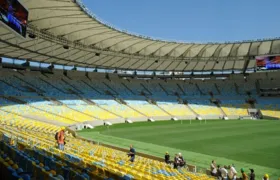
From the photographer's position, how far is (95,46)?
3966 centimetres

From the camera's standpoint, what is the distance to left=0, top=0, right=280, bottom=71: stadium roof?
93.5 feet

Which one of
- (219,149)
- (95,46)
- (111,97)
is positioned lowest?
(219,149)

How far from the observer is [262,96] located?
5947cm

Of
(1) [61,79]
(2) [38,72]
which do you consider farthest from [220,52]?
(2) [38,72]

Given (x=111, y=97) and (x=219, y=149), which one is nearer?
(x=219, y=149)

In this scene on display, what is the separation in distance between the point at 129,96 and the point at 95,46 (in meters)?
18.1

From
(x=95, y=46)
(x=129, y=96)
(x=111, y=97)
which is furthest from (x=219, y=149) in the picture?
(x=129, y=96)

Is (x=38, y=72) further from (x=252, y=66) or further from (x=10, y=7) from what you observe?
(x=252, y=66)

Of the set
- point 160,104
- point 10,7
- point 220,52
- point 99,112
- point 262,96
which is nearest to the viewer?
point 10,7

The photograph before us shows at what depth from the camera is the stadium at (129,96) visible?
17.5 m

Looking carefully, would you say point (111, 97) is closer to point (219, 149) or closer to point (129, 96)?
point (129, 96)

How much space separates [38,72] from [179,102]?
27.6 meters

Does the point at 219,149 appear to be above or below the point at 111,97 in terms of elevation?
below

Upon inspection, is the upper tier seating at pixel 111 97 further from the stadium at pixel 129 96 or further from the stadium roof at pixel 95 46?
the stadium roof at pixel 95 46
